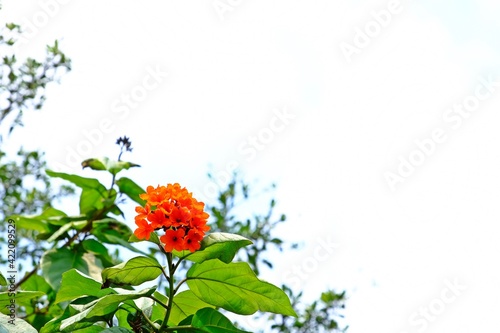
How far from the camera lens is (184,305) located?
1.74 meters

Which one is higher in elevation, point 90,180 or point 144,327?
point 90,180

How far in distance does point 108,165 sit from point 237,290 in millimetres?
1216

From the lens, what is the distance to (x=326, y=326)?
4.14m

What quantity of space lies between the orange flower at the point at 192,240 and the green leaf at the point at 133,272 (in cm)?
10

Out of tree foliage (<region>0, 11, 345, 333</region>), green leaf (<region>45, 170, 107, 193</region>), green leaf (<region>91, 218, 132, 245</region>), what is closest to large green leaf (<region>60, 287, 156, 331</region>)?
tree foliage (<region>0, 11, 345, 333</region>)

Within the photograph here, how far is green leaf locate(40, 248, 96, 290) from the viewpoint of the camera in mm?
2416

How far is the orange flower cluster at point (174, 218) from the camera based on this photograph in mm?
1547

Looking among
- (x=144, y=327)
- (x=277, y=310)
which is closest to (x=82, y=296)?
(x=144, y=327)

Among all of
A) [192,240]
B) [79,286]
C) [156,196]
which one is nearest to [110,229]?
[79,286]

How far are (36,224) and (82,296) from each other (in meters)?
1.16

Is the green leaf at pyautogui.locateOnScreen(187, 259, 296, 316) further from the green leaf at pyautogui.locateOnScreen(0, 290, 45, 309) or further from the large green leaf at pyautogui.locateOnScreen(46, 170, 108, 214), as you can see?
the large green leaf at pyautogui.locateOnScreen(46, 170, 108, 214)

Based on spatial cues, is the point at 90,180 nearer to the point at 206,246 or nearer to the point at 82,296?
the point at 82,296

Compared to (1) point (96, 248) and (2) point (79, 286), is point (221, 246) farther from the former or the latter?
(1) point (96, 248)

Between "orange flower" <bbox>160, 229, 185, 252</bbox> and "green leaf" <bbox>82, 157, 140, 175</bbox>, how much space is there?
1.15 metres
